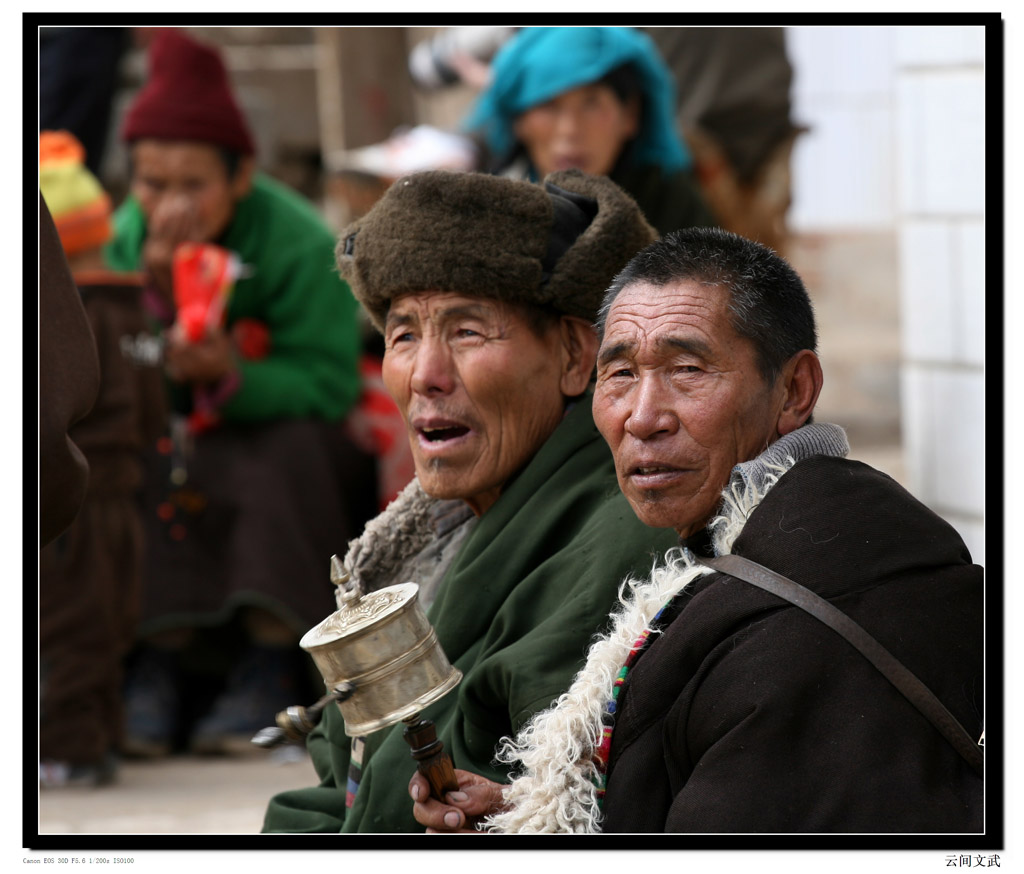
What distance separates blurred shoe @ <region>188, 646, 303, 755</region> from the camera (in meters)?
5.26

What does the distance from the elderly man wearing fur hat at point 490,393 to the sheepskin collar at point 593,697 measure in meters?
0.23

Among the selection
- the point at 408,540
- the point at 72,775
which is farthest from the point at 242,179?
the point at 408,540

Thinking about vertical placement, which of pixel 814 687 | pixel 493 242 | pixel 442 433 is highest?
pixel 493 242

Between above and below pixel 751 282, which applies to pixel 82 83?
above

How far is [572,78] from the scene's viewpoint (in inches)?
197

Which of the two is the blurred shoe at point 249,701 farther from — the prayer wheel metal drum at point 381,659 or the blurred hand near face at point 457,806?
→ the prayer wheel metal drum at point 381,659

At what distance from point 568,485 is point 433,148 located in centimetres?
366

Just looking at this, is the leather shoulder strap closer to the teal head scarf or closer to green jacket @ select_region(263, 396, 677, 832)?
green jacket @ select_region(263, 396, 677, 832)

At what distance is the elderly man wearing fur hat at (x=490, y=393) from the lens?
249 centimetres

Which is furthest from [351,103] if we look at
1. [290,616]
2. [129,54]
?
[290,616]

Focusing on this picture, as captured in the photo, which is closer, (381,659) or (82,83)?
(381,659)

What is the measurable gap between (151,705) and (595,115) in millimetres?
2675

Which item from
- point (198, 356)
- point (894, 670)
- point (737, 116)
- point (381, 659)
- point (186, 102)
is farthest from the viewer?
point (737, 116)

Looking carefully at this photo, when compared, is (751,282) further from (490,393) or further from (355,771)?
(355,771)
